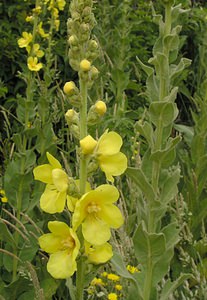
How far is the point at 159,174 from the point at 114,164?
417mm

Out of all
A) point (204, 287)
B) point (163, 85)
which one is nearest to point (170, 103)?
point (163, 85)

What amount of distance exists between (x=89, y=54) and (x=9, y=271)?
1632 mm

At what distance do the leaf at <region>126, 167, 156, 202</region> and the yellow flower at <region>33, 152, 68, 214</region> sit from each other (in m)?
0.27

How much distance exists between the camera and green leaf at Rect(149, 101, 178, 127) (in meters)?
1.73

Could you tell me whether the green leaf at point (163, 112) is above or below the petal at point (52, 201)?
above

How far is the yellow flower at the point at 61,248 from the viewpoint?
1.39 metres

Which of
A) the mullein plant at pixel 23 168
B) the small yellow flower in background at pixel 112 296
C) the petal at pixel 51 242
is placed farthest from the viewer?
the mullein plant at pixel 23 168

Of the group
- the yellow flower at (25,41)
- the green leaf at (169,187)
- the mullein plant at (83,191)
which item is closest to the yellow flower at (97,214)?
the mullein plant at (83,191)

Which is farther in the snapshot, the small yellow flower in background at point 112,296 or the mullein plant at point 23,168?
the mullein plant at point 23,168

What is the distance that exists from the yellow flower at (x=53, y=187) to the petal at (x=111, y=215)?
0.34 feet

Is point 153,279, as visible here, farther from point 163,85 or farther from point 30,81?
point 30,81

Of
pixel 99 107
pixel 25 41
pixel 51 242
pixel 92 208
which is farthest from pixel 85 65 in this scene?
pixel 25 41

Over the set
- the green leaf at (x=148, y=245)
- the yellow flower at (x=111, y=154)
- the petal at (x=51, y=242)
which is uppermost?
the yellow flower at (x=111, y=154)

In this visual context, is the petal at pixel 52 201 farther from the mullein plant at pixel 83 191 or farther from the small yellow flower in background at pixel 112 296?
the small yellow flower in background at pixel 112 296
